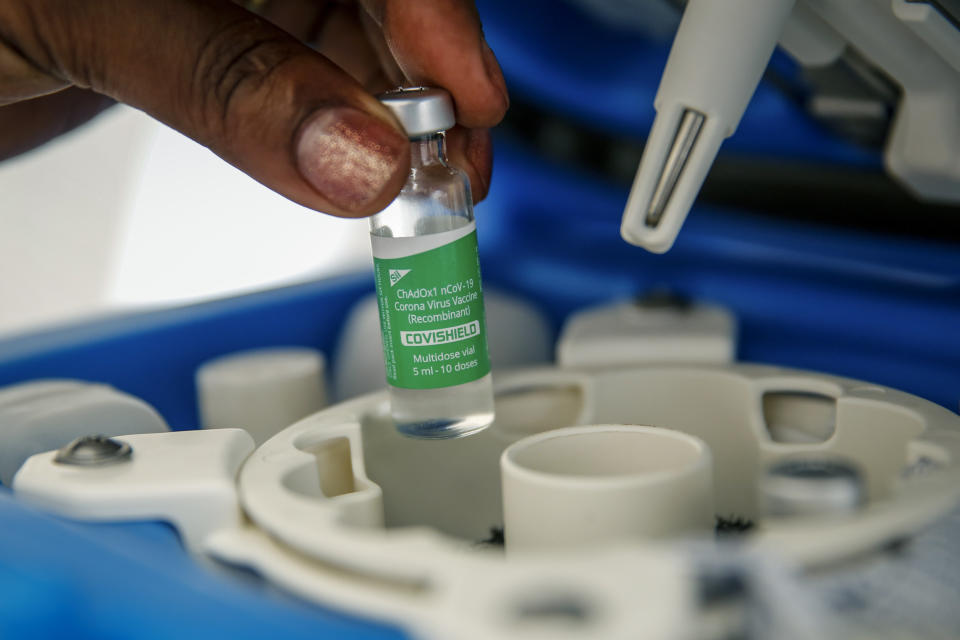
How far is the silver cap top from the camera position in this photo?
463 millimetres

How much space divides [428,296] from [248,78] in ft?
0.43

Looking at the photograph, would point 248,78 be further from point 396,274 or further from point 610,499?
point 610,499

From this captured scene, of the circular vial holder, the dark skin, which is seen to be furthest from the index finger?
the circular vial holder

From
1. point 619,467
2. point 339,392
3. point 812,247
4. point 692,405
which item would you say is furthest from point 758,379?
point 339,392

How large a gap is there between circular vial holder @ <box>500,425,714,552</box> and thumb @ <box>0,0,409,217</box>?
0.49 ft

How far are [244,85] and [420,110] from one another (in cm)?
8

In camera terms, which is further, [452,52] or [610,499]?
[452,52]

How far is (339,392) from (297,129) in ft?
1.38

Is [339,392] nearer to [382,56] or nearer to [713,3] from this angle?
[382,56]

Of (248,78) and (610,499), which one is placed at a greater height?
(248,78)

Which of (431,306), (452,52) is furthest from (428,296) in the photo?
(452,52)

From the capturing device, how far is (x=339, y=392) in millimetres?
832

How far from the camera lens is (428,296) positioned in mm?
478

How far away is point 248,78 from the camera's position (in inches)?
17.7
